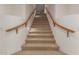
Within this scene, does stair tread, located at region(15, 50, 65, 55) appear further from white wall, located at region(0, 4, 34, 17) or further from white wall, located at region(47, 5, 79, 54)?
white wall, located at region(0, 4, 34, 17)

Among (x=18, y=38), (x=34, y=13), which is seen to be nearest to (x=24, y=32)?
(x=18, y=38)

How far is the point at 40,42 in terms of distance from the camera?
9.62 feet

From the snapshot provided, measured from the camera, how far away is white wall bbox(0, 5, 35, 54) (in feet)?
9.58

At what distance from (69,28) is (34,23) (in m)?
0.49

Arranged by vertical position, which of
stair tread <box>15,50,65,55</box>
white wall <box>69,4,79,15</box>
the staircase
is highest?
white wall <box>69,4,79,15</box>

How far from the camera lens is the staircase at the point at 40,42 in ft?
9.56

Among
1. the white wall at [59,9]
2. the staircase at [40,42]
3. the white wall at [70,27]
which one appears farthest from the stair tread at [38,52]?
the white wall at [59,9]

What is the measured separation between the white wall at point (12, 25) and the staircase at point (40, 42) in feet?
0.28

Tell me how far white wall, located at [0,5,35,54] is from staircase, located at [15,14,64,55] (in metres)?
0.09

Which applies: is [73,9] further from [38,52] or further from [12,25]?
[12,25]

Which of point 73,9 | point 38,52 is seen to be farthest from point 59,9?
point 38,52

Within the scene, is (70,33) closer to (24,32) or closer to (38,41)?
(38,41)

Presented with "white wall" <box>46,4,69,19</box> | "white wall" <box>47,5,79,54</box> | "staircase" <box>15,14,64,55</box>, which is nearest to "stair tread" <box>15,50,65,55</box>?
"staircase" <box>15,14,64,55</box>

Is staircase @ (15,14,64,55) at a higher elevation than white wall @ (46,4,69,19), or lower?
lower
